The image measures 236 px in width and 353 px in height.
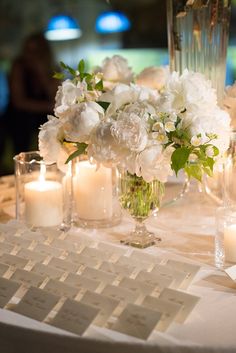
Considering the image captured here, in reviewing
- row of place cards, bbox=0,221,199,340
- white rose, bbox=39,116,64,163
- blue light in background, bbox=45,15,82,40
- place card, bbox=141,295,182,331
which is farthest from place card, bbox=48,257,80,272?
blue light in background, bbox=45,15,82,40

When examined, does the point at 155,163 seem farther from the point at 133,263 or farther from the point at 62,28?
the point at 62,28

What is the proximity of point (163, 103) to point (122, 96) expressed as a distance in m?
0.10

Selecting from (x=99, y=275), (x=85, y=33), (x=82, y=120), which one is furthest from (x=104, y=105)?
(x=85, y=33)

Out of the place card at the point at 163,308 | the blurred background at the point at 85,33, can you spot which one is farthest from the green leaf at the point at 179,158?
the blurred background at the point at 85,33

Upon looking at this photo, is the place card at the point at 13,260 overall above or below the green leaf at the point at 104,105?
below

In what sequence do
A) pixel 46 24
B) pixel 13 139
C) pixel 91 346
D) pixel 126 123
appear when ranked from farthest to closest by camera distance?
pixel 46 24
pixel 13 139
pixel 126 123
pixel 91 346

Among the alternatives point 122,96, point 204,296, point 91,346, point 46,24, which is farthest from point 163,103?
point 46,24

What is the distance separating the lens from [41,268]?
139 cm

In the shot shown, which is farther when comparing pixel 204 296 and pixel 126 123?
pixel 126 123

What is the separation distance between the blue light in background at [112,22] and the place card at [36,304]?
6.43m

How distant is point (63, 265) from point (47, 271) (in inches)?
1.6

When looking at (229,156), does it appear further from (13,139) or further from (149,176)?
(13,139)

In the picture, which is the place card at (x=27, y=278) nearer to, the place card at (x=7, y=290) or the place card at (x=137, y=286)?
the place card at (x=7, y=290)

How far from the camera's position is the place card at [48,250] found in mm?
1482
